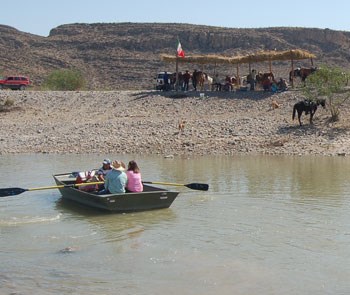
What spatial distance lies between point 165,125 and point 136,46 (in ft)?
147

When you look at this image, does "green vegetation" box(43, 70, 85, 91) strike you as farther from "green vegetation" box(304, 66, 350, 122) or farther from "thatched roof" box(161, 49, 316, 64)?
"green vegetation" box(304, 66, 350, 122)

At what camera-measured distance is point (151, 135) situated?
3045cm

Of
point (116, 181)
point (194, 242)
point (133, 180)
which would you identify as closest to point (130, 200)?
point (116, 181)

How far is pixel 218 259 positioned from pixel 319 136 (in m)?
18.3

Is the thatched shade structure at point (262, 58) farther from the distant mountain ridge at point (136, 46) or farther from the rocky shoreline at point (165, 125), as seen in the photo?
the distant mountain ridge at point (136, 46)

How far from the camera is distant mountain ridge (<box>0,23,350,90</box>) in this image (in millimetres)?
67062

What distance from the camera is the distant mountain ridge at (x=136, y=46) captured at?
67.1 meters

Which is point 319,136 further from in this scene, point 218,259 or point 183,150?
point 218,259

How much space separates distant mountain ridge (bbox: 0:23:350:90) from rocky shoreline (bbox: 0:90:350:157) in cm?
2597

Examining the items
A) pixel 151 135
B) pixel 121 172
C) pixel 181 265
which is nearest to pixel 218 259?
pixel 181 265

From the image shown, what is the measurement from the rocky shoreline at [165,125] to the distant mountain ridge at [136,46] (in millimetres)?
25969

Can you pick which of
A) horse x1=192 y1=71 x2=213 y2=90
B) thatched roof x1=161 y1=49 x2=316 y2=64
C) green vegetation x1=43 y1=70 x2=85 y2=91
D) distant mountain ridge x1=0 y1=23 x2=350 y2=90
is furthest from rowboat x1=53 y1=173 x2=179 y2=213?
distant mountain ridge x1=0 y1=23 x2=350 y2=90

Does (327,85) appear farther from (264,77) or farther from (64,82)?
(64,82)

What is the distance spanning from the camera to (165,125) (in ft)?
104
